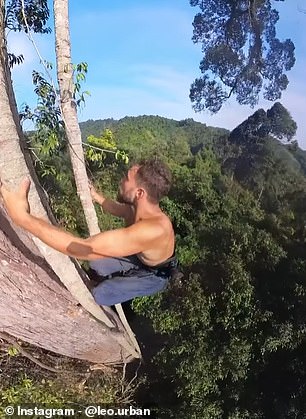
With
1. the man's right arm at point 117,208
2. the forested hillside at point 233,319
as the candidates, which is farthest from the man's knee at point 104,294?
the forested hillside at point 233,319

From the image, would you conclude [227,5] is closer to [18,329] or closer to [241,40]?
[241,40]

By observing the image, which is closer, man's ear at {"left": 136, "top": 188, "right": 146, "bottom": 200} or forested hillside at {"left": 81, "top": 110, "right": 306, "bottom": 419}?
man's ear at {"left": 136, "top": 188, "right": 146, "bottom": 200}

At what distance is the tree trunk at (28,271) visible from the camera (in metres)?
2.79

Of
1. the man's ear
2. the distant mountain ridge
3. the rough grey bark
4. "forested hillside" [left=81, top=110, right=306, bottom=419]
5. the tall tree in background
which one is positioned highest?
the tall tree in background

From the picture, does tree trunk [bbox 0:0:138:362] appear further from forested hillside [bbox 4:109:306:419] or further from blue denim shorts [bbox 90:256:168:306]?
forested hillside [bbox 4:109:306:419]

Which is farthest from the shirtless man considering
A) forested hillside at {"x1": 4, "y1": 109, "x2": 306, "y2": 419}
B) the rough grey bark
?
forested hillside at {"x1": 4, "y1": 109, "x2": 306, "y2": 419}

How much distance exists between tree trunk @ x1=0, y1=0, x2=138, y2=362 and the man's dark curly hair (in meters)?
0.66

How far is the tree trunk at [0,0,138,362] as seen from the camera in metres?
2.79

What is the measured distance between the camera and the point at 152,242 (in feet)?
7.57

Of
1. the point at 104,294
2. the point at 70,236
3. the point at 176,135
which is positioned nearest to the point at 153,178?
the point at 70,236

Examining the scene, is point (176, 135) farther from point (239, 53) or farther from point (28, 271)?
point (28, 271)

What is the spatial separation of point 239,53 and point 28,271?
8400 millimetres

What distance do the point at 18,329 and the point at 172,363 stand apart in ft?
14.3

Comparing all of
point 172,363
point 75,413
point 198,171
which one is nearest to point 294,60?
point 198,171
